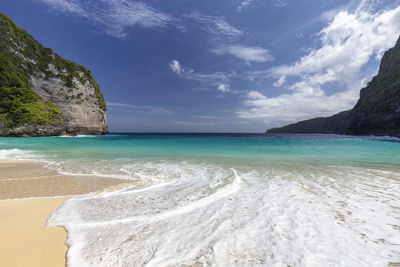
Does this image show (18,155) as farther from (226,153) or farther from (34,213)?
(226,153)

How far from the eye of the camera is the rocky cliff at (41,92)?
43.0 metres

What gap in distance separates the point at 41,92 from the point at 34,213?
230 feet

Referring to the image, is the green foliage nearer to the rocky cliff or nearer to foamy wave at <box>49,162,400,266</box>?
the rocky cliff

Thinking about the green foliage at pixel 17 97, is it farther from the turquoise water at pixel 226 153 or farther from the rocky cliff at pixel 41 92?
the turquoise water at pixel 226 153

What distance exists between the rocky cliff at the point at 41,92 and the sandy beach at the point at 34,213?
53178 mm

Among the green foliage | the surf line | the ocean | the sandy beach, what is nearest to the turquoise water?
the surf line

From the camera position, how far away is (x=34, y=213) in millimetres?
4070

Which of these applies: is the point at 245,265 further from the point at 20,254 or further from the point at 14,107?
the point at 14,107

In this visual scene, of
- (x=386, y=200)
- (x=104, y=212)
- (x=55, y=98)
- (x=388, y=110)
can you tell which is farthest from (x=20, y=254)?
(x=388, y=110)

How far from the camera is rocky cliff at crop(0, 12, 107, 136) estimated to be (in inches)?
1694

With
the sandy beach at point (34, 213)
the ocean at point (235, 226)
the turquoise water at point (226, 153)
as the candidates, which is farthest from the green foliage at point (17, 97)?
the ocean at point (235, 226)

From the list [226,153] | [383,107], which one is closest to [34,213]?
[226,153]

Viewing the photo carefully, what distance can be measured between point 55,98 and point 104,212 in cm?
7139

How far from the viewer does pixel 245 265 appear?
2.29 meters
